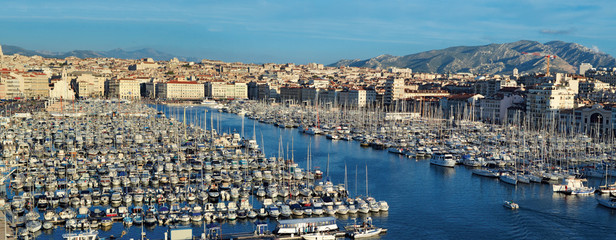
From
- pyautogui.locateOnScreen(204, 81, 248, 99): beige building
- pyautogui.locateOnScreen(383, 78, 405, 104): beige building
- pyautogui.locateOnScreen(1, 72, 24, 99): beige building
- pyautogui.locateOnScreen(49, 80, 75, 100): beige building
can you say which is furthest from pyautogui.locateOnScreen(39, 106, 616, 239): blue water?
pyautogui.locateOnScreen(204, 81, 248, 99): beige building

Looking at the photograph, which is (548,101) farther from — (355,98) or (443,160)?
(355,98)

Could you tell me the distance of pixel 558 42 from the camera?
194 m

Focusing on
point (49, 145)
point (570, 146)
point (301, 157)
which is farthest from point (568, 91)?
point (49, 145)

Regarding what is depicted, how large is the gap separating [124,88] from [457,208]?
64352mm

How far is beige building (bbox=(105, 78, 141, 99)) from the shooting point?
7394 centimetres

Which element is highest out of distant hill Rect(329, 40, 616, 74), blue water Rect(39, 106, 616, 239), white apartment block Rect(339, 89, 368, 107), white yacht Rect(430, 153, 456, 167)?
distant hill Rect(329, 40, 616, 74)

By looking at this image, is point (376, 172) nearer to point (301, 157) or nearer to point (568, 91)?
point (301, 157)

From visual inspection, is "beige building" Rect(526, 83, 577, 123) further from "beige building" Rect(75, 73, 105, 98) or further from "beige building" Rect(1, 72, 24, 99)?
"beige building" Rect(75, 73, 105, 98)

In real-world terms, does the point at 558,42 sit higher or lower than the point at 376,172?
higher

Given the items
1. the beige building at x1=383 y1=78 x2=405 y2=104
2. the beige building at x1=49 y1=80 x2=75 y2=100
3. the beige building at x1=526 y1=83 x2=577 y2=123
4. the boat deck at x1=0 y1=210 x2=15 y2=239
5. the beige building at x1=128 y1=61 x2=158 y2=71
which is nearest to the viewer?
the boat deck at x1=0 y1=210 x2=15 y2=239

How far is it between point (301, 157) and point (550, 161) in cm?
1045

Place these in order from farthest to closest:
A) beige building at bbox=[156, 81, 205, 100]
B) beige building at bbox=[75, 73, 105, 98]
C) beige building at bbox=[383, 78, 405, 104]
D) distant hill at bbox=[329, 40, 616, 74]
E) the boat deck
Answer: distant hill at bbox=[329, 40, 616, 74]
beige building at bbox=[156, 81, 205, 100]
beige building at bbox=[75, 73, 105, 98]
beige building at bbox=[383, 78, 405, 104]
the boat deck

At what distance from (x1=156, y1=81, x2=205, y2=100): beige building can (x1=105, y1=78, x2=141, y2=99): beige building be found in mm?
3025

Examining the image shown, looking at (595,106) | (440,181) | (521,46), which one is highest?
(521,46)
